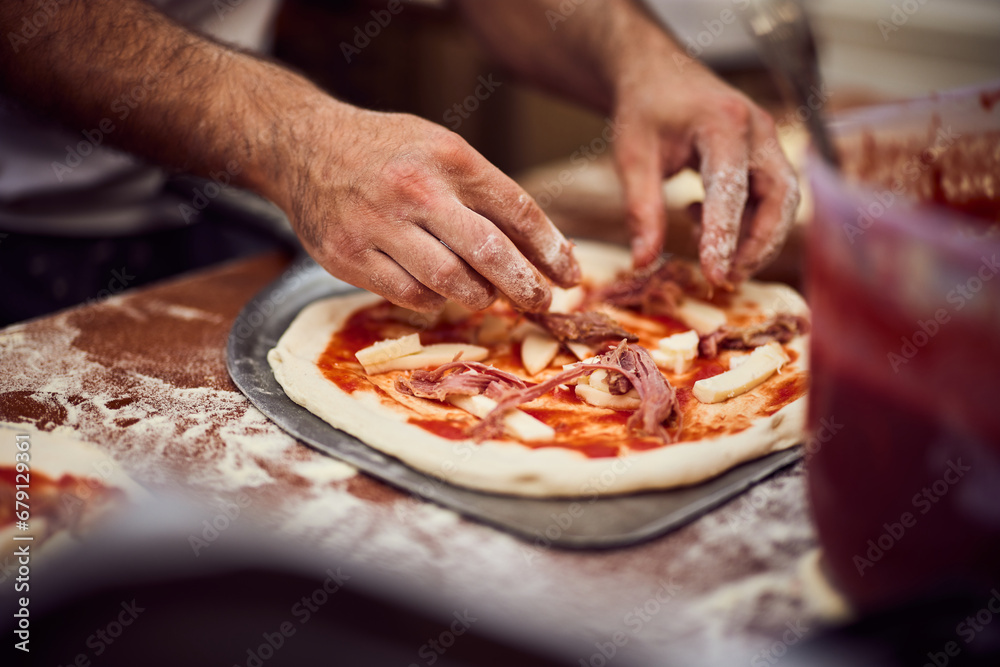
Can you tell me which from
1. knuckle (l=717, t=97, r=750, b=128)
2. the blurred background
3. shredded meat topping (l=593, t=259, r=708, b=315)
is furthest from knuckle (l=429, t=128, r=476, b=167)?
the blurred background

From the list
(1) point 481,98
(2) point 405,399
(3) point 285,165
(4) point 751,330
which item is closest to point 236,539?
(2) point 405,399

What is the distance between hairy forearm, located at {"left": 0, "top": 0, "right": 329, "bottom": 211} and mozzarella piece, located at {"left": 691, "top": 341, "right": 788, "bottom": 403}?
1.15 m

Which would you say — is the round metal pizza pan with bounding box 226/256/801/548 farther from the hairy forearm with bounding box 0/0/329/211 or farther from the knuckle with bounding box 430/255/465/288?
the hairy forearm with bounding box 0/0/329/211

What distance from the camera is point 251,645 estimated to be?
1.28 m

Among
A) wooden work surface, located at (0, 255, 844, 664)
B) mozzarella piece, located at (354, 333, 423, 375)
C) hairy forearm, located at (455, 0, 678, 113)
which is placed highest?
hairy forearm, located at (455, 0, 678, 113)

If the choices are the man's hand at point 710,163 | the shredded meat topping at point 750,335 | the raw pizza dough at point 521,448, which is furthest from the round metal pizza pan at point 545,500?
the man's hand at point 710,163

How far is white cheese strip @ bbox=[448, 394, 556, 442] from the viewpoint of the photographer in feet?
5.05

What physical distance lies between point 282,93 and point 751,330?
1.41 metres

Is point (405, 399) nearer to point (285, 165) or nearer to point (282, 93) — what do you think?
point (285, 165)

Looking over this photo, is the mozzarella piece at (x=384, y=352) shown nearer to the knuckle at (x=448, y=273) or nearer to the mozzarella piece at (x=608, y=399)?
the knuckle at (x=448, y=273)

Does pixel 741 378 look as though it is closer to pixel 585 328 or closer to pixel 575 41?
pixel 585 328

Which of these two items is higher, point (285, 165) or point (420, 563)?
point (285, 165)

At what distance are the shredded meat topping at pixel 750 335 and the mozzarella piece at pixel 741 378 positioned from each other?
0.17 m

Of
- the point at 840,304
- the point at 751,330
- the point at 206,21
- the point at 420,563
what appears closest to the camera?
the point at 840,304
